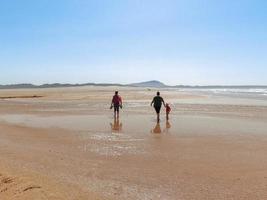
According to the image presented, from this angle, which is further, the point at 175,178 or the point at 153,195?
the point at 175,178

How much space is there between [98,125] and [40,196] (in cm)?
1258

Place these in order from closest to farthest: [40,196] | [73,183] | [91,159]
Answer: [40,196]
[73,183]
[91,159]

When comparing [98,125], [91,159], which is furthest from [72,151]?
[98,125]

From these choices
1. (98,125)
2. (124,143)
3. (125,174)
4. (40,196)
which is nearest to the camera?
(40,196)

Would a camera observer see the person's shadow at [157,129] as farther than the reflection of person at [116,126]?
No

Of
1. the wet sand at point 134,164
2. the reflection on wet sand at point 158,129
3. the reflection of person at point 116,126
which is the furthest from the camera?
the reflection of person at point 116,126

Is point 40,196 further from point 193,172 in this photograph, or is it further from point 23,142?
point 23,142

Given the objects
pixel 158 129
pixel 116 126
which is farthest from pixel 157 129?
pixel 116 126

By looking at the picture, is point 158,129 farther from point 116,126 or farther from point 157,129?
point 116,126

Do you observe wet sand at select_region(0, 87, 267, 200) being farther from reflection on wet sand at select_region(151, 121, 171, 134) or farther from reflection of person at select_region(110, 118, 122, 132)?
reflection of person at select_region(110, 118, 122, 132)

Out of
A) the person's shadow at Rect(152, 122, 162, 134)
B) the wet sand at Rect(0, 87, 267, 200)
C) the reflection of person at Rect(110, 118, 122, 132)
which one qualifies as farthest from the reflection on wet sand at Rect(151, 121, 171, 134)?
the reflection of person at Rect(110, 118, 122, 132)

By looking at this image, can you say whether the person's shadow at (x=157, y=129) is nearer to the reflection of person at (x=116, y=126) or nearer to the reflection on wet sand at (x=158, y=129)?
the reflection on wet sand at (x=158, y=129)

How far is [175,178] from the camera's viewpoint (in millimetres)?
8703

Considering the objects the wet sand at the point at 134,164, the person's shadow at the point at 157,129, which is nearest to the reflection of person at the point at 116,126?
the wet sand at the point at 134,164
